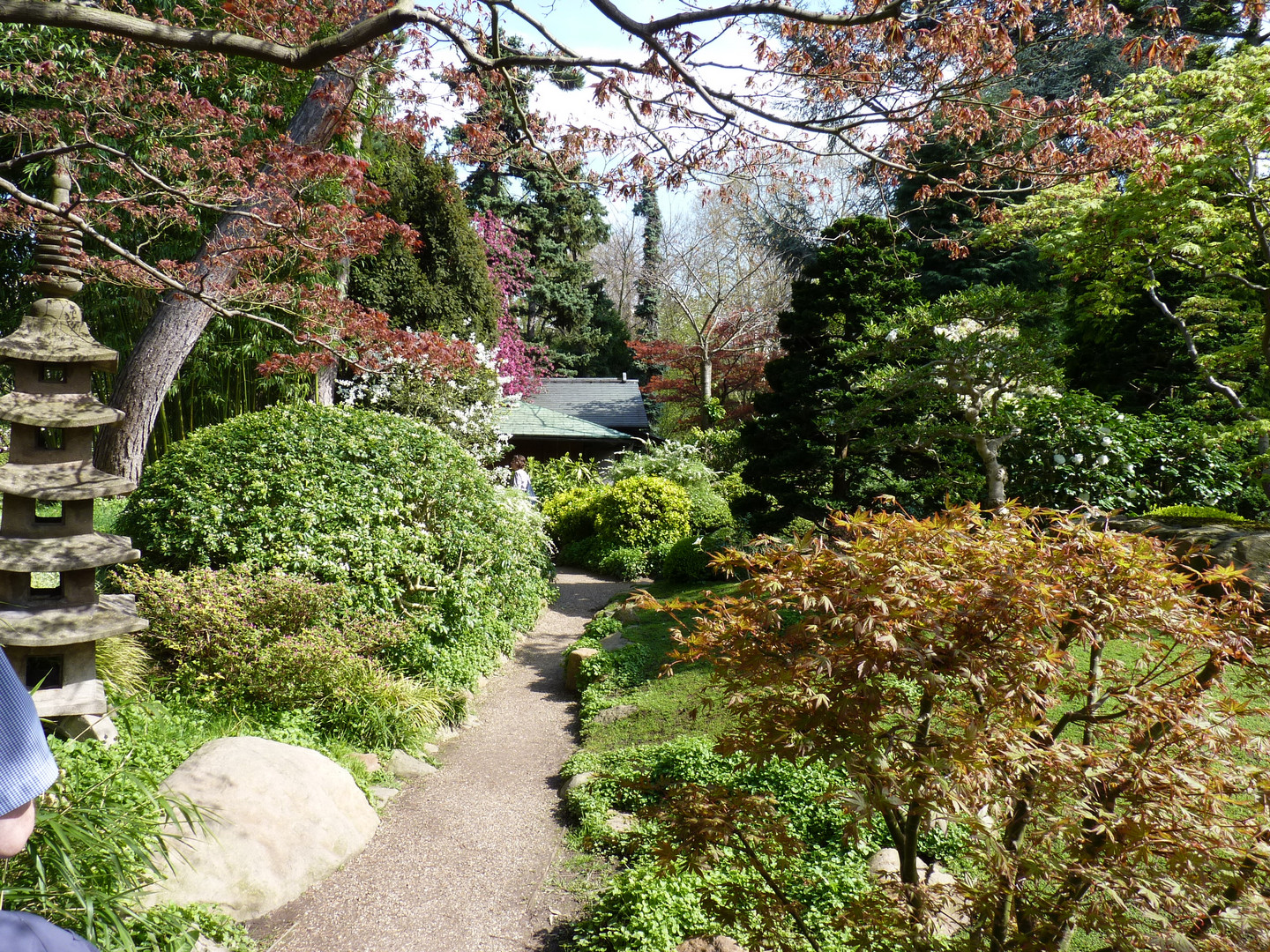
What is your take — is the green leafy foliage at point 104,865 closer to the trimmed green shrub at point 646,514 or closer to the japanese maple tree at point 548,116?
the japanese maple tree at point 548,116

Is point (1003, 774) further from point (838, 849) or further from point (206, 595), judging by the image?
point (206, 595)

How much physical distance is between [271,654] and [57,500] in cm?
145

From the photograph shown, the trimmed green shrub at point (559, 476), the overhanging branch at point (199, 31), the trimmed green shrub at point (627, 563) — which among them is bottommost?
the trimmed green shrub at point (627, 563)

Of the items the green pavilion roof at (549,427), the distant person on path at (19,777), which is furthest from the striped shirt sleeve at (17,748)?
the green pavilion roof at (549,427)

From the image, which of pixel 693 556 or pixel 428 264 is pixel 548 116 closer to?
pixel 693 556

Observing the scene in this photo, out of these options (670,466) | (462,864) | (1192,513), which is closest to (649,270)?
(670,466)

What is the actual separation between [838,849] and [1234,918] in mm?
Answer: 1981

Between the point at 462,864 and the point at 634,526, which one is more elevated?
the point at 634,526

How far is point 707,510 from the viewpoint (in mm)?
12453

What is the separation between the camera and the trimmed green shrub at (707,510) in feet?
38.4

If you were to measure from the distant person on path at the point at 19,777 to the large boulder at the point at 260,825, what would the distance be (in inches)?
86.8

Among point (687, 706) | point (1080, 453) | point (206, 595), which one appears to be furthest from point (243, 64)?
point (1080, 453)

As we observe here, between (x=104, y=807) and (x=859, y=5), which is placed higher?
(x=859, y=5)

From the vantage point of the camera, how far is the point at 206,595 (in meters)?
4.77
